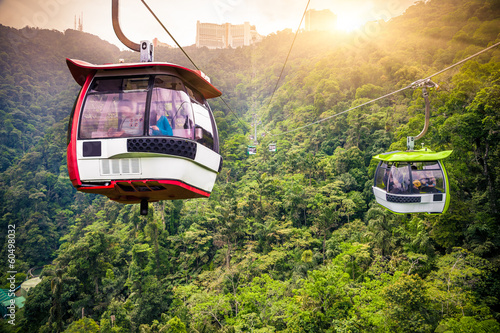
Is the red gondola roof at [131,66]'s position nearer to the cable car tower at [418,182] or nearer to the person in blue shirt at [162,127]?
the person in blue shirt at [162,127]

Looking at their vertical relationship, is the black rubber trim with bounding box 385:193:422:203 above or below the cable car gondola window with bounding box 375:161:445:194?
below

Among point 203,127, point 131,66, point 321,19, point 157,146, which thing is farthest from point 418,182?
point 321,19

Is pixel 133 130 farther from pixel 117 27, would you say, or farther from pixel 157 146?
pixel 117 27

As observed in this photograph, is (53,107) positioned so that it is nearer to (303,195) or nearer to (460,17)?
(303,195)

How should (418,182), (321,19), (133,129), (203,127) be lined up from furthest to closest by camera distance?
(321,19) → (418,182) → (203,127) → (133,129)

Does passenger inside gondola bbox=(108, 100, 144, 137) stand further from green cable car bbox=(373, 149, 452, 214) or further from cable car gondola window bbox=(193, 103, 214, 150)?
green cable car bbox=(373, 149, 452, 214)

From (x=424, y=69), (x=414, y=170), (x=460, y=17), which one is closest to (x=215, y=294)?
(x=414, y=170)

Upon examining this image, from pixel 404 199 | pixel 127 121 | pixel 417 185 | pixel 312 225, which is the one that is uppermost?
pixel 127 121

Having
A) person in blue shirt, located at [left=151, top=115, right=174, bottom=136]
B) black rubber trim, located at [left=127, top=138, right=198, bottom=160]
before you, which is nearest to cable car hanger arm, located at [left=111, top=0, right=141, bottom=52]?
person in blue shirt, located at [left=151, top=115, right=174, bottom=136]
